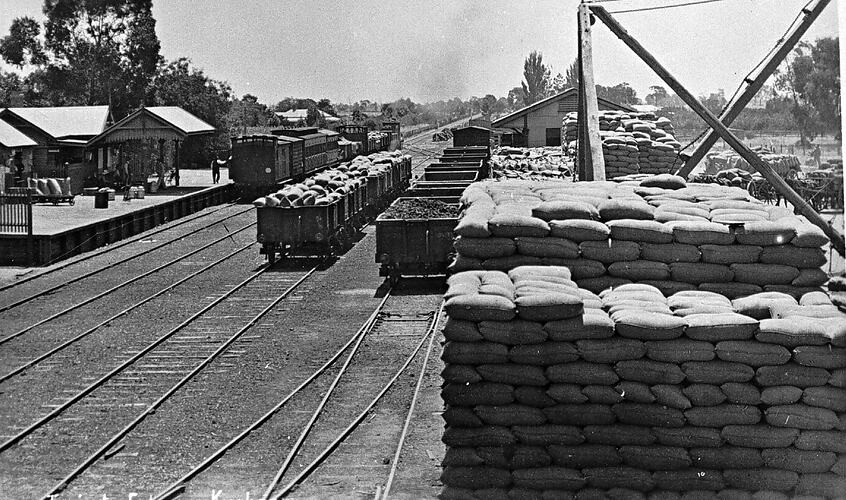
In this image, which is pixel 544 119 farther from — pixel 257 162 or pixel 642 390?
pixel 642 390

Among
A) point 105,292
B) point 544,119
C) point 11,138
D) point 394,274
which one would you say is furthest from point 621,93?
point 105,292

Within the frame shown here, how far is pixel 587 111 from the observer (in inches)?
713

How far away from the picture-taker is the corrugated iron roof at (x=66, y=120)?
4197cm

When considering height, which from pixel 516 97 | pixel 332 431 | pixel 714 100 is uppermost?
pixel 516 97

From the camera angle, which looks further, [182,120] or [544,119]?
[544,119]

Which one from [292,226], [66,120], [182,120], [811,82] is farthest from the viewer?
[182,120]

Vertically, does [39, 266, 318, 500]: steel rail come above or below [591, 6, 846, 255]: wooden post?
below

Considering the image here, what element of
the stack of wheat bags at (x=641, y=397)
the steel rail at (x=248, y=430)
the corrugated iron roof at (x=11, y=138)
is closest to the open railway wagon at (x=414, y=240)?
the steel rail at (x=248, y=430)

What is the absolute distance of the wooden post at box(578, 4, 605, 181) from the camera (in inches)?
680

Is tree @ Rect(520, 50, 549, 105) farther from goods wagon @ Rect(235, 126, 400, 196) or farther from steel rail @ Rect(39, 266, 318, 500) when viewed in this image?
steel rail @ Rect(39, 266, 318, 500)

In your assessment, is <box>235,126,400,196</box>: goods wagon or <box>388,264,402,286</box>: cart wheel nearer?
<box>388,264,402,286</box>: cart wheel

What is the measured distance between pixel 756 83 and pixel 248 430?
34.6 ft

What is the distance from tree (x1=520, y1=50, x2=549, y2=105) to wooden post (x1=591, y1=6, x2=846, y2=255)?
79601 mm

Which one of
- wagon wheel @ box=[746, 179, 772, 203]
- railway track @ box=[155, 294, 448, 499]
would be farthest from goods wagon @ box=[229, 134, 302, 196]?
railway track @ box=[155, 294, 448, 499]
